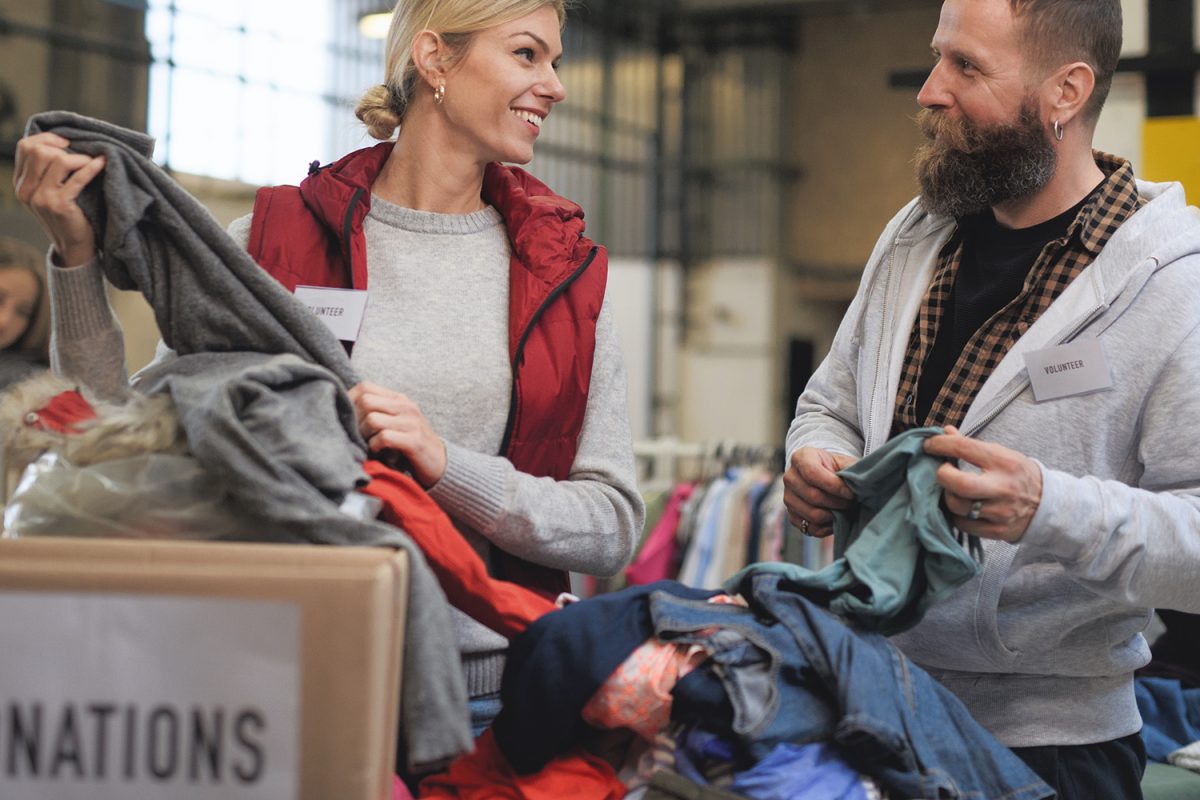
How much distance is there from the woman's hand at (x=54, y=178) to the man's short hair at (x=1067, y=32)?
4.00ft

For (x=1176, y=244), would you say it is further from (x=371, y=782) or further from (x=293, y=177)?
(x=293, y=177)

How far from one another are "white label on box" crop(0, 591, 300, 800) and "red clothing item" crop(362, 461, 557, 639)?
0.80ft

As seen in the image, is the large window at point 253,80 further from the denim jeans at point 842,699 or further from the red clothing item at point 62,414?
the denim jeans at point 842,699

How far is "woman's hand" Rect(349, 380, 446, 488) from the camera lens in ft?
4.41

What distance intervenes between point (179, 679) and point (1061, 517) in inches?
36.2

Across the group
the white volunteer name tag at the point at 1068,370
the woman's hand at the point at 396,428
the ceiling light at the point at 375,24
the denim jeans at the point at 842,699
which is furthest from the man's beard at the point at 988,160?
the ceiling light at the point at 375,24

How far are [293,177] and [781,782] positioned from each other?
23.4 ft

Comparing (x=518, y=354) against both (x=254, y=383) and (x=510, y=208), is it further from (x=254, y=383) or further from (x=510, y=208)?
(x=254, y=383)

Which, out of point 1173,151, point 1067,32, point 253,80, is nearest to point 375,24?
point 253,80

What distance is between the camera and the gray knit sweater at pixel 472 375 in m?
1.46

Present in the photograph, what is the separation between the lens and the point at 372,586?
1.04m

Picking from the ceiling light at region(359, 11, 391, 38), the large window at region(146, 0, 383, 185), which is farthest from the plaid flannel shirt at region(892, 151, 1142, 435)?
the ceiling light at region(359, 11, 391, 38)

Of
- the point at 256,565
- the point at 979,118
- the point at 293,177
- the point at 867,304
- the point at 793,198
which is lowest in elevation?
the point at 256,565

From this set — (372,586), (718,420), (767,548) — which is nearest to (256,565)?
(372,586)
